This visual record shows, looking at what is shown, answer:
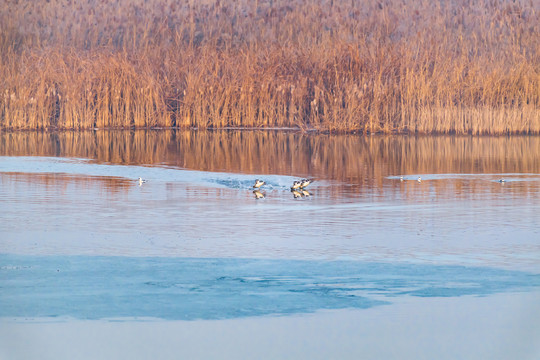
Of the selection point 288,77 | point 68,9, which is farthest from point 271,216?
point 68,9

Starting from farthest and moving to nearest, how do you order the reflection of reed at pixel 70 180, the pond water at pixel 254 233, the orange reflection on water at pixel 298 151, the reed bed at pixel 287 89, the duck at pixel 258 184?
the reed bed at pixel 287 89, the orange reflection on water at pixel 298 151, the reflection of reed at pixel 70 180, the duck at pixel 258 184, the pond water at pixel 254 233

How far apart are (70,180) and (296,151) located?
4984 mm

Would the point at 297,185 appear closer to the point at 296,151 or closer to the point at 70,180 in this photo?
the point at 70,180

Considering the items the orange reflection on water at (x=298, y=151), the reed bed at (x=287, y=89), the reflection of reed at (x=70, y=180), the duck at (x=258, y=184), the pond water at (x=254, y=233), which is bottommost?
the pond water at (x=254, y=233)

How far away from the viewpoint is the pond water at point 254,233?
5.39 metres

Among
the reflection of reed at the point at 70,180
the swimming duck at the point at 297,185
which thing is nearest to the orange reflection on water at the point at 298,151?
the swimming duck at the point at 297,185

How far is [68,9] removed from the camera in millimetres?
34219

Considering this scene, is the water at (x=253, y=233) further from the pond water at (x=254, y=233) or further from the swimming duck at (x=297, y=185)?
the swimming duck at (x=297, y=185)

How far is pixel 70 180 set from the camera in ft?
36.7

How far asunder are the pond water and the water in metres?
0.02

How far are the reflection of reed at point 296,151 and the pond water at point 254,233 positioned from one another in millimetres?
88

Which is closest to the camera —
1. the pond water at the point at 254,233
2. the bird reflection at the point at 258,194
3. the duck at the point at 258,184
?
the pond water at the point at 254,233

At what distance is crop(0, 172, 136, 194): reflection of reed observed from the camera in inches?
416

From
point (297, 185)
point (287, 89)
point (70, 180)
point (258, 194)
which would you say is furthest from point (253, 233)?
point (287, 89)
